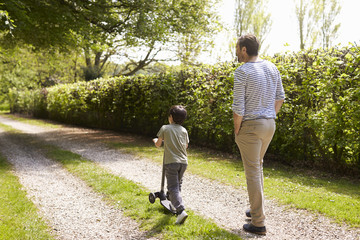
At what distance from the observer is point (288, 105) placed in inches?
295

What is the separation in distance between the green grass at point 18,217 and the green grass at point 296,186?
12.0 ft

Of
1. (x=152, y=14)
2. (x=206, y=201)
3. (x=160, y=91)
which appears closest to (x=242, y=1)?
(x=152, y=14)

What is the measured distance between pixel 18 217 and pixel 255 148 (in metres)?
3.58

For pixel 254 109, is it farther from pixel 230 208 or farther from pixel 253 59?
pixel 230 208

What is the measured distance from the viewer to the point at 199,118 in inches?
395

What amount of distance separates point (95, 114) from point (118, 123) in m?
2.73

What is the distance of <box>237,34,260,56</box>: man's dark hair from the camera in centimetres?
348

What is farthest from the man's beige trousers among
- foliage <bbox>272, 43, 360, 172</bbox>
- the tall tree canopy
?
the tall tree canopy

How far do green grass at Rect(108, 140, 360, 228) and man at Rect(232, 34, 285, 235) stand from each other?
156 cm

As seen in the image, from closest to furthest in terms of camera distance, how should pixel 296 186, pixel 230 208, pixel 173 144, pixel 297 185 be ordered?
pixel 173 144 → pixel 230 208 → pixel 296 186 → pixel 297 185

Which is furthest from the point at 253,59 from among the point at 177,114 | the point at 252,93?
the point at 177,114

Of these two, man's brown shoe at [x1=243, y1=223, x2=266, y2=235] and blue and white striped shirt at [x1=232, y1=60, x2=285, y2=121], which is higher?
blue and white striped shirt at [x1=232, y1=60, x2=285, y2=121]

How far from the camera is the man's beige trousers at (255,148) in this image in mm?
3396

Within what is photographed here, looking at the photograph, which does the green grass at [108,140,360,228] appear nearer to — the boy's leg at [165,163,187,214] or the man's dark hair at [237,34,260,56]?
the boy's leg at [165,163,187,214]
